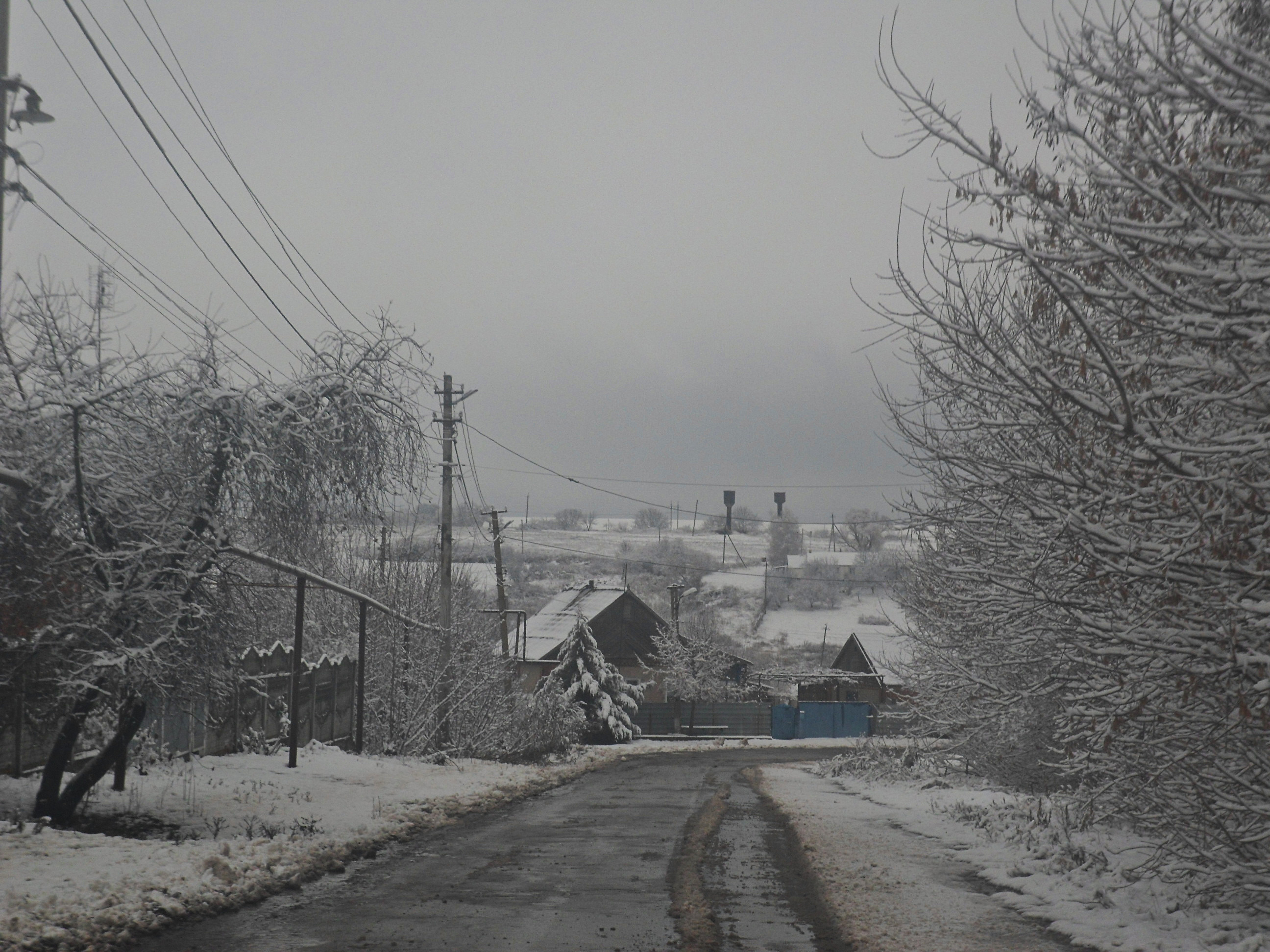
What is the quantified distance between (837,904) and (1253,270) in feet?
17.0

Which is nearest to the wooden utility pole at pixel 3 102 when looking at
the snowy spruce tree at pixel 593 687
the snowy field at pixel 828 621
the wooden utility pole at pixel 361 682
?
the wooden utility pole at pixel 361 682

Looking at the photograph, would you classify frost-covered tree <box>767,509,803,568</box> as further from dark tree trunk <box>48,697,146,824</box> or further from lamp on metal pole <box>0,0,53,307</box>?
lamp on metal pole <box>0,0,53,307</box>

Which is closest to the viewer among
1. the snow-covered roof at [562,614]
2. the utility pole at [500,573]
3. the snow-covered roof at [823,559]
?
the utility pole at [500,573]

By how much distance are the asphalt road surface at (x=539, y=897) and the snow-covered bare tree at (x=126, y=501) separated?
2716 millimetres

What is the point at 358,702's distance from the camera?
64.1ft

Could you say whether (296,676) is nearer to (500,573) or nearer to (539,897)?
(539,897)

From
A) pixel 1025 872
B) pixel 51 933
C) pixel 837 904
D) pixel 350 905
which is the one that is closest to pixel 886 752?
pixel 1025 872

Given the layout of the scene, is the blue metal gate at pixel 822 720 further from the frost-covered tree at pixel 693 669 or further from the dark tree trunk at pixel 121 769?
the dark tree trunk at pixel 121 769

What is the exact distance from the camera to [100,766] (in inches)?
371

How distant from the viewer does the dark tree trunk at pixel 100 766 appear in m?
9.31

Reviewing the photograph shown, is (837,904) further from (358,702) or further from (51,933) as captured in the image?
(358,702)

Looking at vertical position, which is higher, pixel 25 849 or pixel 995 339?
pixel 995 339

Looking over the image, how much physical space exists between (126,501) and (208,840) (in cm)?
306

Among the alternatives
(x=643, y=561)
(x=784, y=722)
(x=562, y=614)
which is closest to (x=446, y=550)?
(x=784, y=722)
